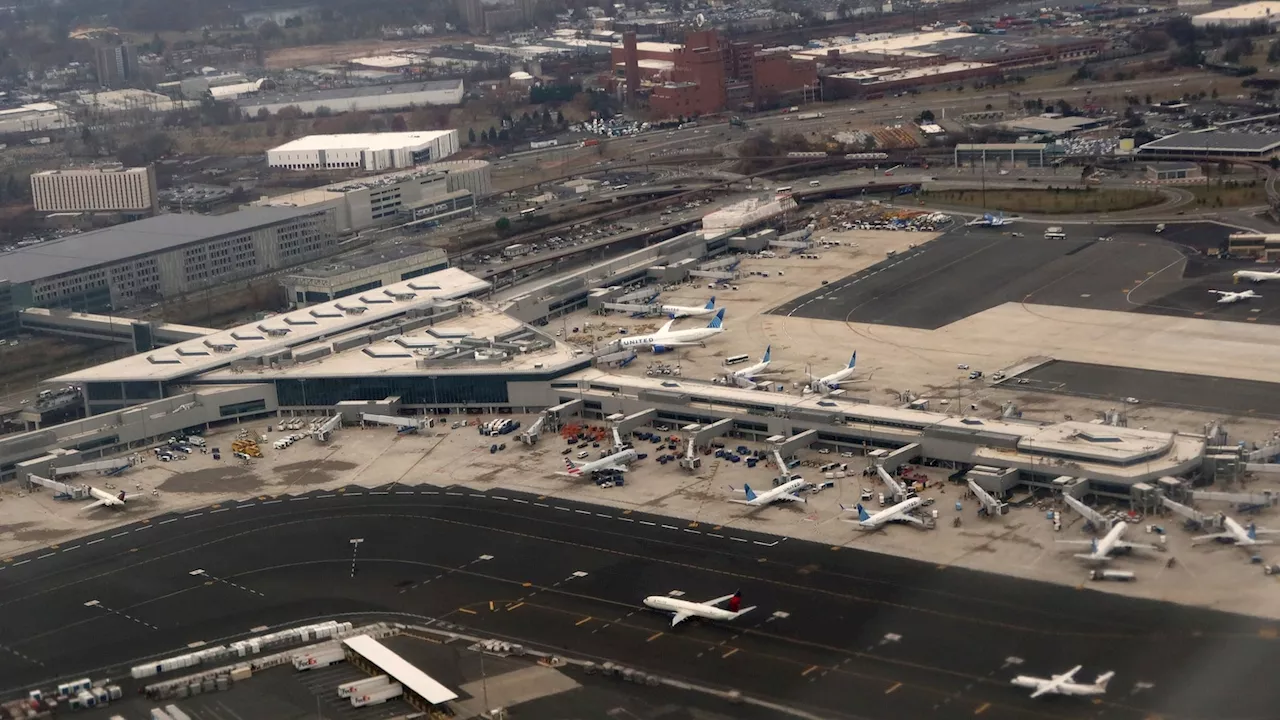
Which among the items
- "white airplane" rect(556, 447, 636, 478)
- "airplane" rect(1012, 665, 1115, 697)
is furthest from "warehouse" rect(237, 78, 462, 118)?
"airplane" rect(1012, 665, 1115, 697)

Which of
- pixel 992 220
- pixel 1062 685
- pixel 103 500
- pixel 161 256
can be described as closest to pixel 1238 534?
pixel 1062 685

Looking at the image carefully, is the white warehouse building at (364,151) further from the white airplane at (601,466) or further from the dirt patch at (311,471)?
the white airplane at (601,466)

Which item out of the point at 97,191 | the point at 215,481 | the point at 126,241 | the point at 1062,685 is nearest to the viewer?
the point at 1062,685

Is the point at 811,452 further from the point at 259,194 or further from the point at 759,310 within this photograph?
the point at 259,194

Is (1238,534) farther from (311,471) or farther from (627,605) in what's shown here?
(311,471)

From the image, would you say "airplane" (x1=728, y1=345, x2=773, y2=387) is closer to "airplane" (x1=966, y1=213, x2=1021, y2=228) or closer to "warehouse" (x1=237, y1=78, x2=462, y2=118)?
"airplane" (x1=966, y1=213, x2=1021, y2=228)

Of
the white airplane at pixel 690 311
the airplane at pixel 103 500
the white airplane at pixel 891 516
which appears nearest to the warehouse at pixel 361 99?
the white airplane at pixel 690 311
